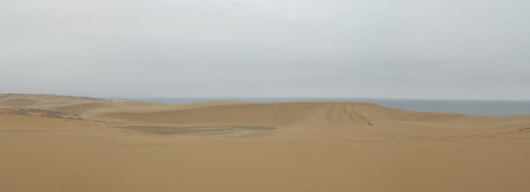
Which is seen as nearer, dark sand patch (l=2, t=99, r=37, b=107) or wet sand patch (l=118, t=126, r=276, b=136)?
wet sand patch (l=118, t=126, r=276, b=136)

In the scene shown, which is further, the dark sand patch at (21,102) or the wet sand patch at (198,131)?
the dark sand patch at (21,102)

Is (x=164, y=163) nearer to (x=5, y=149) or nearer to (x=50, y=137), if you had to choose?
(x=5, y=149)

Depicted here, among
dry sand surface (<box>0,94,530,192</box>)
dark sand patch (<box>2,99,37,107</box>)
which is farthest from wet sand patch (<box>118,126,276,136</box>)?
dark sand patch (<box>2,99,37,107</box>)

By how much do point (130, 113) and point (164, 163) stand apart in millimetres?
20209

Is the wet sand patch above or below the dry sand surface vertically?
below

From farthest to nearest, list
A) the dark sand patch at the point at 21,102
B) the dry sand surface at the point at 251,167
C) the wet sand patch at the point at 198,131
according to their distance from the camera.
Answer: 1. the dark sand patch at the point at 21,102
2. the wet sand patch at the point at 198,131
3. the dry sand surface at the point at 251,167

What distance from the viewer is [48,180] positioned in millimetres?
3682

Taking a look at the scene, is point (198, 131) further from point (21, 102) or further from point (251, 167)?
point (21, 102)

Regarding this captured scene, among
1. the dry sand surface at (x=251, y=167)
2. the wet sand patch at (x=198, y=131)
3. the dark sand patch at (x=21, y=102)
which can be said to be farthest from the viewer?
the dark sand patch at (x=21, y=102)

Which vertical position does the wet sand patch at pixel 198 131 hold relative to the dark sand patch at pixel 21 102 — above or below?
below

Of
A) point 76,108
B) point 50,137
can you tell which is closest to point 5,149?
point 50,137

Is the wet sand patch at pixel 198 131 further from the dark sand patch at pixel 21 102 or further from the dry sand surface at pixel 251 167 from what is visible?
the dark sand patch at pixel 21 102

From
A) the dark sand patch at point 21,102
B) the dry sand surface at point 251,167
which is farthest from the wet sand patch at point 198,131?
the dark sand patch at point 21,102

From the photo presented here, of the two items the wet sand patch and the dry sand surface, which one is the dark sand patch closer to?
the wet sand patch
